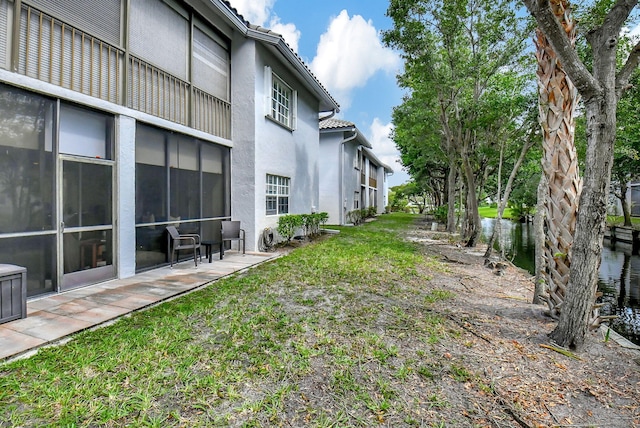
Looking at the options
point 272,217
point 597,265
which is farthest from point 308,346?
point 272,217

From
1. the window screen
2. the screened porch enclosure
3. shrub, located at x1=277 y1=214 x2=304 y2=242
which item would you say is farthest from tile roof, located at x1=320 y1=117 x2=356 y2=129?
the screened porch enclosure

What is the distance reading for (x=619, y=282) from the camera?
9750 millimetres

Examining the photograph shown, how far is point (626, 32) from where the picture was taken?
24.1 feet

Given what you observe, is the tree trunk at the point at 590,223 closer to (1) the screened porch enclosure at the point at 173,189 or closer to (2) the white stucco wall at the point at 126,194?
(2) the white stucco wall at the point at 126,194

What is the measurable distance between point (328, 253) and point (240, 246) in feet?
8.54

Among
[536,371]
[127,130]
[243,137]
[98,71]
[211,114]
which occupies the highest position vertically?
[211,114]

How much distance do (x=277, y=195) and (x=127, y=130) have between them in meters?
5.35

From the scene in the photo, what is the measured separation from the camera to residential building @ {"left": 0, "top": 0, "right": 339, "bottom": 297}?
4645 millimetres

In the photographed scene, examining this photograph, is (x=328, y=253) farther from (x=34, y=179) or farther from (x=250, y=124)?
(x=34, y=179)

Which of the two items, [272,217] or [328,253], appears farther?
[272,217]

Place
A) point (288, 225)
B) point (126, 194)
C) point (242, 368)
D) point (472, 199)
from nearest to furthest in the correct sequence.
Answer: point (242, 368) < point (126, 194) < point (288, 225) < point (472, 199)

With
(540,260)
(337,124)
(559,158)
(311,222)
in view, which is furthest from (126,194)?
(337,124)

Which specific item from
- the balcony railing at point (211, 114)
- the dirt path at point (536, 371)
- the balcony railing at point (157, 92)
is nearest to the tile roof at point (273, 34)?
the balcony railing at point (211, 114)

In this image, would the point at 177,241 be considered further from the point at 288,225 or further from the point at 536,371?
the point at 536,371
